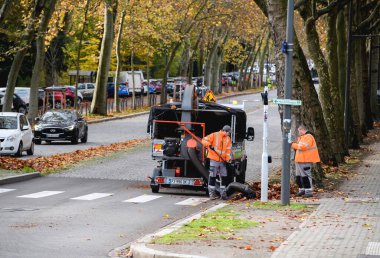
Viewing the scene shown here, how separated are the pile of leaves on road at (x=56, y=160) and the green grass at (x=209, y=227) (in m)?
12.8

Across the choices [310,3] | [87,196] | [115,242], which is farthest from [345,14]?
[115,242]

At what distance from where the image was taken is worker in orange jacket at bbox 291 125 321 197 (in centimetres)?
2361

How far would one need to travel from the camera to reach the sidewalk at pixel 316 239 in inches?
525

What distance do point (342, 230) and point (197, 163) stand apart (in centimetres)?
914

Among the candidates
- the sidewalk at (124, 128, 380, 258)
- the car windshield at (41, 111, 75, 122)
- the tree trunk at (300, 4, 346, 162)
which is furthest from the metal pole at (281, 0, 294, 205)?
the car windshield at (41, 111, 75, 122)

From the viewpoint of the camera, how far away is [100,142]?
4712cm

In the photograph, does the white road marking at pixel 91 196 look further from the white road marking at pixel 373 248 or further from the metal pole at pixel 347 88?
the metal pole at pixel 347 88

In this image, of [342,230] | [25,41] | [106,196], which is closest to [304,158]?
[106,196]

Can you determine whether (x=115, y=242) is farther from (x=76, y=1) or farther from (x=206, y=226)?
(x=76, y=1)

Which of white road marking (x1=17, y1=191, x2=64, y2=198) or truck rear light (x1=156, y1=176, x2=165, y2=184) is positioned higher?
truck rear light (x1=156, y1=176, x2=165, y2=184)

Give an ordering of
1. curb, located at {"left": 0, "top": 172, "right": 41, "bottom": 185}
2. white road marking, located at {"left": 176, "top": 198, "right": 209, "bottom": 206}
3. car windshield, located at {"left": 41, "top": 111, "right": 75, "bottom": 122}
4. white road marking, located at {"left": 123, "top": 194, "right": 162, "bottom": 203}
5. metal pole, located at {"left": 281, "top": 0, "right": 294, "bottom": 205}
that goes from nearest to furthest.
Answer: metal pole, located at {"left": 281, "top": 0, "right": 294, "bottom": 205}, white road marking, located at {"left": 176, "top": 198, "right": 209, "bottom": 206}, white road marking, located at {"left": 123, "top": 194, "right": 162, "bottom": 203}, curb, located at {"left": 0, "top": 172, "right": 41, "bottom": 185}, car windshield, located at {"left": 41, "top": 111, "right": 75, "bottom": 122}

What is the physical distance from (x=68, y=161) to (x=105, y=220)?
16055mm

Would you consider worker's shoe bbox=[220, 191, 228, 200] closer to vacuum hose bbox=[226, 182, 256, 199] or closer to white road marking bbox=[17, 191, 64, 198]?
vacuum hose bbox=[226, 182, 256, 199]

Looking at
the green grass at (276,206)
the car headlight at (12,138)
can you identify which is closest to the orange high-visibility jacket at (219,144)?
the green grass at (276,206)
